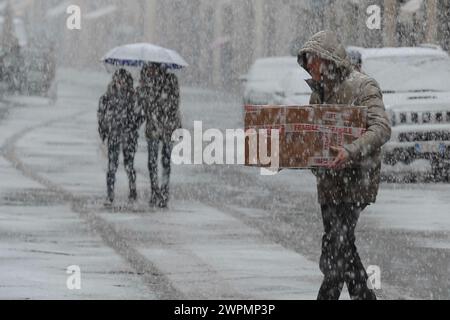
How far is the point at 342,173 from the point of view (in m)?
7.88

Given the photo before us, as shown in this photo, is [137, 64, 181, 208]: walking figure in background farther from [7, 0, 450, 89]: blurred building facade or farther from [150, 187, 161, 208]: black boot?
[7, 0, 450, 89]: blurred building facade

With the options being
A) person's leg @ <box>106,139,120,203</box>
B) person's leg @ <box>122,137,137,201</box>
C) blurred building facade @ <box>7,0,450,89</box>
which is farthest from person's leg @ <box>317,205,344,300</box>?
blurred building facade @ <box>7,0,450,89</box>

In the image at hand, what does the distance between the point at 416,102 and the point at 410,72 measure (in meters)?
1.31

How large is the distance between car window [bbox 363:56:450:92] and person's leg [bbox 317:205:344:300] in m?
13.0

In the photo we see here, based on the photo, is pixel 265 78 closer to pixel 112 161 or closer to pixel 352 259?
pixel 112 161

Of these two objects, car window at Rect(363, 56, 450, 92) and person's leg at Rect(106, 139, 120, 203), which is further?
car window at Rect(363, 56, 450, 92)

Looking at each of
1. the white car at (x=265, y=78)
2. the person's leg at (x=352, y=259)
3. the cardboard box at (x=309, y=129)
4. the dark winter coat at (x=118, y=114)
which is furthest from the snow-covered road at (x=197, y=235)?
the white car at (x=265, y=78)

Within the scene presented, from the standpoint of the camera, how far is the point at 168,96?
52.2ft

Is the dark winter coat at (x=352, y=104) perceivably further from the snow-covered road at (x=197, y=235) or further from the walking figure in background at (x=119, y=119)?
the walking figure in background at (x=119, y=119)

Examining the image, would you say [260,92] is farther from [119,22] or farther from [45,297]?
[119,22]

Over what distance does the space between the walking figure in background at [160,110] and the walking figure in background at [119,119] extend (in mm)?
150

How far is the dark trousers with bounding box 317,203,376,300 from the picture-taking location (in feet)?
25.8

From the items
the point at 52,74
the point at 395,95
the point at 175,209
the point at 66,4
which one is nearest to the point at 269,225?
the point at 175,209

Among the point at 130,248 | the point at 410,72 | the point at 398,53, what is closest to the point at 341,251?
the point at 130,248
